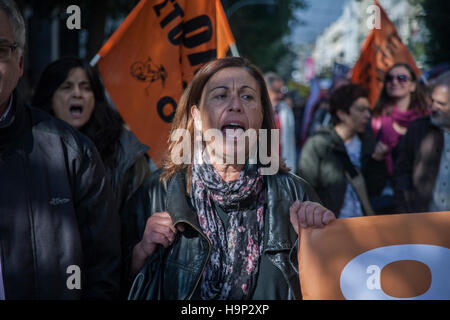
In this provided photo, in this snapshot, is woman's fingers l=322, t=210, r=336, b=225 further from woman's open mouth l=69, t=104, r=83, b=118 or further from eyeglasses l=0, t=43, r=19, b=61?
woman's open mouth l=69, t=104, r=83, b=118

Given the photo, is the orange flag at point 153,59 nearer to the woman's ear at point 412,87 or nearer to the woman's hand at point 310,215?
the woman's hand at point 310,215

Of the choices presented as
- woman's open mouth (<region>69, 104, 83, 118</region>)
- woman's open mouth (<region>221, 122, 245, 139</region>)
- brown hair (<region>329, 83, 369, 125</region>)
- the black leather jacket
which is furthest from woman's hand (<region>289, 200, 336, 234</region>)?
brown hair (<region>329, 83, 369, 125</region>)

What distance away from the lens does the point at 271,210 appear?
2211 millimetres

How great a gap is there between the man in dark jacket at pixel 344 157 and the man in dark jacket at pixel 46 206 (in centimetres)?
235

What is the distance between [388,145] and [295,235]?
11.3ft

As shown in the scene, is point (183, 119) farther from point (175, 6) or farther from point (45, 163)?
point (175, 6)

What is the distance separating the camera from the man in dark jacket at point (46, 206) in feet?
5.99

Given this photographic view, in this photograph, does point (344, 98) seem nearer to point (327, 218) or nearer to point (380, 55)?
point (380, 55)

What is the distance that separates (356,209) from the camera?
14.1 ft

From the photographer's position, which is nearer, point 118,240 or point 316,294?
point 316,294

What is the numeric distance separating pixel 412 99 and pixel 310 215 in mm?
4073

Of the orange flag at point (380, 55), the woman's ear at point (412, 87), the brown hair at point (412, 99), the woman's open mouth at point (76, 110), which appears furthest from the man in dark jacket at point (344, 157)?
the woman's open mouth at point (76, 110)

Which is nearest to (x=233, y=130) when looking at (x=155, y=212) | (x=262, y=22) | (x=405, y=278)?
(x=155, y=212)

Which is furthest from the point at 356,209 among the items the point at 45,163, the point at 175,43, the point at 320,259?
the point at 45,163
